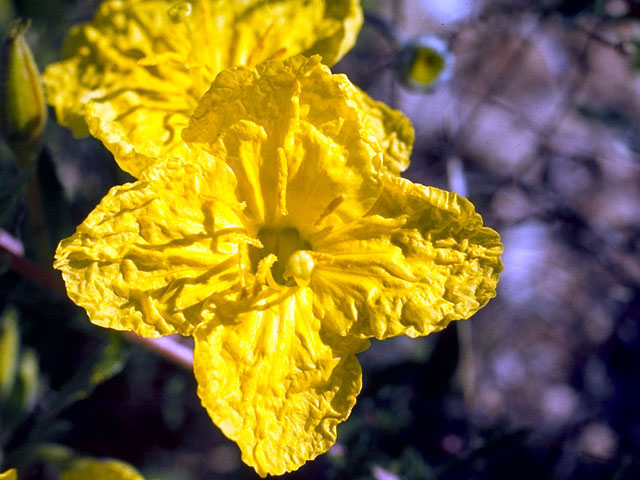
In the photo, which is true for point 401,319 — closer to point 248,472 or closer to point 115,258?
point 115,258

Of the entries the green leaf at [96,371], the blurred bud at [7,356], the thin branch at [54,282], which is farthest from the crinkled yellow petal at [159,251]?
the blurred bud at [7,356]

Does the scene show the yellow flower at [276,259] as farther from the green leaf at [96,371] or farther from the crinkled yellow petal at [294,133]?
the green leaf at [96,371]

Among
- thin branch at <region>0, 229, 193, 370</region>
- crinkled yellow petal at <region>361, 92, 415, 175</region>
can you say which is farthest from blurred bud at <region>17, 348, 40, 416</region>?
crinkled yellow petal at <region>361, 92, 415, 175</region>

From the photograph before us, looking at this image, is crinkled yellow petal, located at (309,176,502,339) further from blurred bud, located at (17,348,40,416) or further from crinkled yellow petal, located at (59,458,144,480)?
blurred bud, located at (17,348,40,416)

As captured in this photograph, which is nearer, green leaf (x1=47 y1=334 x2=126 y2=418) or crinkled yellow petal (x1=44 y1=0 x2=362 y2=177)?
crinkled yellow petal (x1=44 y1=0 x2=362 y2=177)

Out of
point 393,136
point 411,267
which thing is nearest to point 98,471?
point 411,267

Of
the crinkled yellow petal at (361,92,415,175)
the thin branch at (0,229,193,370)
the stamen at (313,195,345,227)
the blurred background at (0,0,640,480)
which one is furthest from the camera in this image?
the blurred background at (0,0,640,480)
